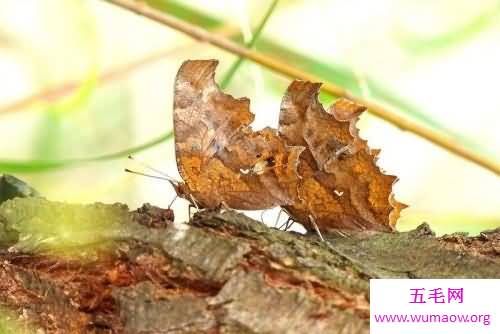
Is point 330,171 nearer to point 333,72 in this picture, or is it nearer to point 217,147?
point 217,147

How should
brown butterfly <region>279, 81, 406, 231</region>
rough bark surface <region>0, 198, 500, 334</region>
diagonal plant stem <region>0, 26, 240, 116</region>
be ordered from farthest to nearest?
diagonal plant stem <region>0, 26, 240, 116</region> < brown butterfly <region>279, 81, 406, 231</region> < rough bark surface <region>0, 198, 500, 334</region>

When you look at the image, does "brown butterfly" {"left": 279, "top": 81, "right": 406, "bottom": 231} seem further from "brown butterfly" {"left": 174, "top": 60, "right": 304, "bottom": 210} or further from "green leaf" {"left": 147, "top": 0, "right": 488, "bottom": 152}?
"green leaf" {"left": 147, "top": 0, "right": 488, "bottom": 152}

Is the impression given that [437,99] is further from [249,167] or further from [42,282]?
[42,282]

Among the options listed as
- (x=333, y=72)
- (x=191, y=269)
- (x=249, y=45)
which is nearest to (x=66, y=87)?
(x=249, y=45)

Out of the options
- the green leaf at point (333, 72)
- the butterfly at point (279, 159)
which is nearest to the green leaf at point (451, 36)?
the green leaf at point (333, 72)

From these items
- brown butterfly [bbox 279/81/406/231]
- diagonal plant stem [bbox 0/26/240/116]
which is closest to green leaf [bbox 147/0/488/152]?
diagonal plant stem [bbox 0/26/240/116]

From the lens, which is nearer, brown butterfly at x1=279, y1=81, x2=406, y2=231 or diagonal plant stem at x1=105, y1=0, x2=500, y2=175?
brown butterfly at x1=279, y1=81, x2=406, y2=231

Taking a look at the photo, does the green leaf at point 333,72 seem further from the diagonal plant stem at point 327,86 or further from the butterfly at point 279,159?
the butterfly at point 279,159
